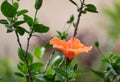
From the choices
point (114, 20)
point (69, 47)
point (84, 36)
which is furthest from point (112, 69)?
point (114, 20)

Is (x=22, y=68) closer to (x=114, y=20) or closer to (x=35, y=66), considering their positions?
(x=35, y=66)

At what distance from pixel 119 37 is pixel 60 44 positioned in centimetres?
175

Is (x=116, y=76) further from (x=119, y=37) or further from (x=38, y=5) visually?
(x=119, y=37)

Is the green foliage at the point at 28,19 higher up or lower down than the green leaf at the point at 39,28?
higher up

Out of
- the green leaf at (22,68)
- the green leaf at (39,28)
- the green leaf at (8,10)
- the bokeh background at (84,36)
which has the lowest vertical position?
the bokeh background at (84,36)

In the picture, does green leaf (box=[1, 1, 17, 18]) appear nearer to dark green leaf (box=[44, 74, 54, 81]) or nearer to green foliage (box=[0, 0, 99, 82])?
green foliage (box=[0, 0, 99, 82])

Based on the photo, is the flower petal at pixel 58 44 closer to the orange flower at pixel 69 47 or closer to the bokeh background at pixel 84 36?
the orange flower at pixel 69 47

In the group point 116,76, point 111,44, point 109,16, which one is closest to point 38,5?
point 116,76

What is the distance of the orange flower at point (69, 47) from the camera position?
0.69 m

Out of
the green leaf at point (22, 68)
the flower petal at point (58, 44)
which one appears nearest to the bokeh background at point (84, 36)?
the green leaf at point (22, 68)

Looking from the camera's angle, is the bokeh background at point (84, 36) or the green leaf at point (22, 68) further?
the bokeh background at point (84, 36)

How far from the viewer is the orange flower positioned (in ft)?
2.28

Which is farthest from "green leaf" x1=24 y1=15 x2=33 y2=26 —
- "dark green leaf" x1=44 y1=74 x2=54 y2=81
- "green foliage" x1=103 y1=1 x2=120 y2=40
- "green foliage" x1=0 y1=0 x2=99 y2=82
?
"green foliage" x1=103 y1=1 x2=120 y2=40

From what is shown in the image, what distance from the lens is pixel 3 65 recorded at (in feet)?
6.69
